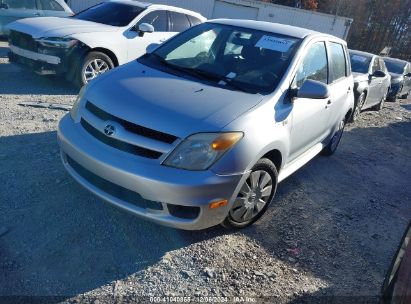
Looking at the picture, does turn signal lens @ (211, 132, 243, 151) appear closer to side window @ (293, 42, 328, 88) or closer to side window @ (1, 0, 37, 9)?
side window @ (293, 42, 328, 88)

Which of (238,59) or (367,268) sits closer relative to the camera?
(367,268)

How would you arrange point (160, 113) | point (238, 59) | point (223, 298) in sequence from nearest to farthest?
point (223, 298), point (160, 113), point (238, 59)

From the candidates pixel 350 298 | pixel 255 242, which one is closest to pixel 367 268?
pixel 350 298

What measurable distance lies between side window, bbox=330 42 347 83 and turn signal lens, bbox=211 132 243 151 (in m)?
2.47

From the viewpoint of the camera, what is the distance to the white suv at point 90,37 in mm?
6523

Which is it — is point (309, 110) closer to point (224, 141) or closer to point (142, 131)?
point (224, 141)

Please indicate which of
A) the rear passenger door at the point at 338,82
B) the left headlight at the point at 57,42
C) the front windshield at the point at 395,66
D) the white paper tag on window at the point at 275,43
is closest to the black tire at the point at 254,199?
the white paper tag on window at the point at 275,43

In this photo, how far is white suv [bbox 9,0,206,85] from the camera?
21.4ft

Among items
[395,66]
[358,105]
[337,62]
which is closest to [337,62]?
[337,62]

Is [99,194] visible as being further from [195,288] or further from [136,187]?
[195,288]

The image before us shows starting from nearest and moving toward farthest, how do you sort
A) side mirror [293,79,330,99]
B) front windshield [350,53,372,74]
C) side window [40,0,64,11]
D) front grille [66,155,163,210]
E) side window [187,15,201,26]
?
1. front grille [66,155,163,210]
2. side mirror [293,79,330,99]
3. side window [187,15,201,26]
4. front windshield [350,53,372,74]
5. side window [40,0,64,11]

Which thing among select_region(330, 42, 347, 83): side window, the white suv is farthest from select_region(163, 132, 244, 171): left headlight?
the white suv

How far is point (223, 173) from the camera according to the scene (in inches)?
116

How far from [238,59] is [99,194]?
196cm
